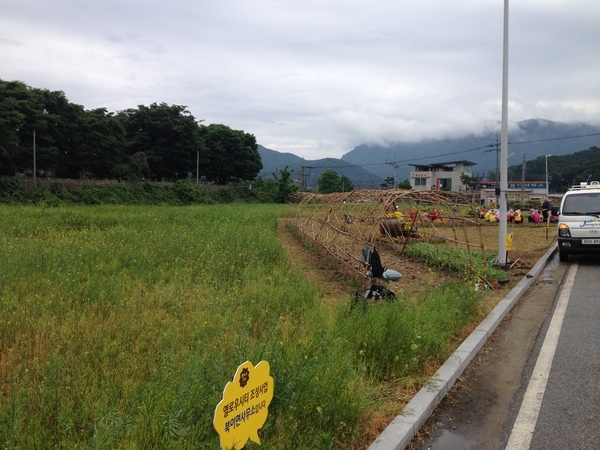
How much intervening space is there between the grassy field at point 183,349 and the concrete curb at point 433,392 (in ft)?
0.48

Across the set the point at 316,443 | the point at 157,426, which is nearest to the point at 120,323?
the point at 157,426

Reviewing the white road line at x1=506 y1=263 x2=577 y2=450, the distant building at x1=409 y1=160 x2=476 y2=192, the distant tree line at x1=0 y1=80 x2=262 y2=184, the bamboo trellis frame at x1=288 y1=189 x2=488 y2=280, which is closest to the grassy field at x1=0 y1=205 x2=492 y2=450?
the white road line at x1=506 y1=263 x2=577 y2=450

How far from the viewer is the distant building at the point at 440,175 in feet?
230

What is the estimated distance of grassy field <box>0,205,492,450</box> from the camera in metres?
2.80

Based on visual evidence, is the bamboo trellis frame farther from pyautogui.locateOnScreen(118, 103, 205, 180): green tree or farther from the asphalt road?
pyautogui.locateOnScreen(118, 103, 205, 180): green tree

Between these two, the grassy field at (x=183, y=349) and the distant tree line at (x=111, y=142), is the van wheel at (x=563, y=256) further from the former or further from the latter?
the distant tree line at (x=111, y=142)

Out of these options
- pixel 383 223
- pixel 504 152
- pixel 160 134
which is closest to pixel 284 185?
pixel 160 134

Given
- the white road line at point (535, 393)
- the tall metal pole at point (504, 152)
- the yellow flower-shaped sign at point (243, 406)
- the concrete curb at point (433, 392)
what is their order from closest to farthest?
the yellow flower-shaped sign at point (243, 406) < the concrete curb at point (433, 392) < the white road line at point (535, 393) < the tall metal pole at point (504, 152)

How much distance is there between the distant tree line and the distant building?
96.5 ft

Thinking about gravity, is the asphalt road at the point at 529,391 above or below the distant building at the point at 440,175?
below

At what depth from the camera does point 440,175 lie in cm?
7112

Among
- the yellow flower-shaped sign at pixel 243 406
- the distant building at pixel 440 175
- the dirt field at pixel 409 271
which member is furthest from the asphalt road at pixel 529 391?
the distant building at pixel 440 175

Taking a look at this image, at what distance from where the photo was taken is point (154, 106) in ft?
136

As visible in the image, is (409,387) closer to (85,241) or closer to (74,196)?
(85,241)
